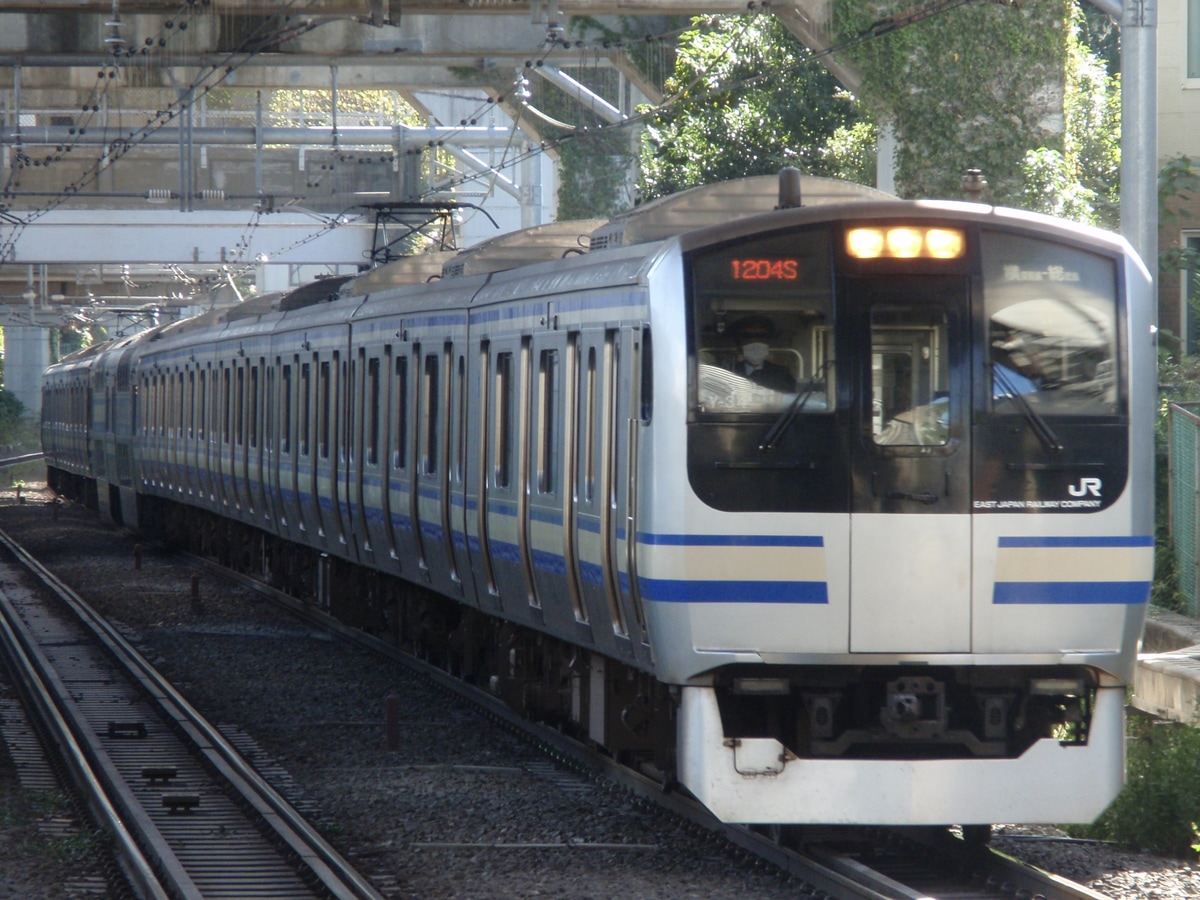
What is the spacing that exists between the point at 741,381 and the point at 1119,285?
1575mm

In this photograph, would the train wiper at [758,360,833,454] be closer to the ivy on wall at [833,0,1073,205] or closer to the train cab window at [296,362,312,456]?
the ivy on wall at [833,0,1073,205]

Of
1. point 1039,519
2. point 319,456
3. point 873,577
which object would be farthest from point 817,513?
point 319,456

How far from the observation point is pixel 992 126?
642 inches

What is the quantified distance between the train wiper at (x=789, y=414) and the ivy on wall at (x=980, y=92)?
877 cm

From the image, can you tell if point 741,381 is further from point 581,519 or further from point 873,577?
point 581,519

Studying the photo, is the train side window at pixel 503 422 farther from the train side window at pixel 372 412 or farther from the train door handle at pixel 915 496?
the train side window at pixel 372 412

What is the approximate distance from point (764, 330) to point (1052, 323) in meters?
1.16

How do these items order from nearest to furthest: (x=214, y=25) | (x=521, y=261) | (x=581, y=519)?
(x=581, y=519), (x=521, y=261), (x=214, y=25)

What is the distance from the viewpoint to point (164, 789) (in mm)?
10281

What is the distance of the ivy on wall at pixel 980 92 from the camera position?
16281mm

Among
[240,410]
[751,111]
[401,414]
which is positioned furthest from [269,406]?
[751,111]

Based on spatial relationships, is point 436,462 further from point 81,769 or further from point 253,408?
point 253,408

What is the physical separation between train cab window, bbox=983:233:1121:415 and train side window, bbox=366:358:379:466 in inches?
269

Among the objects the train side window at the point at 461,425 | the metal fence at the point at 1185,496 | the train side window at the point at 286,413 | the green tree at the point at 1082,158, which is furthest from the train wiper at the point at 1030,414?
the train side window at the point at 286,413
